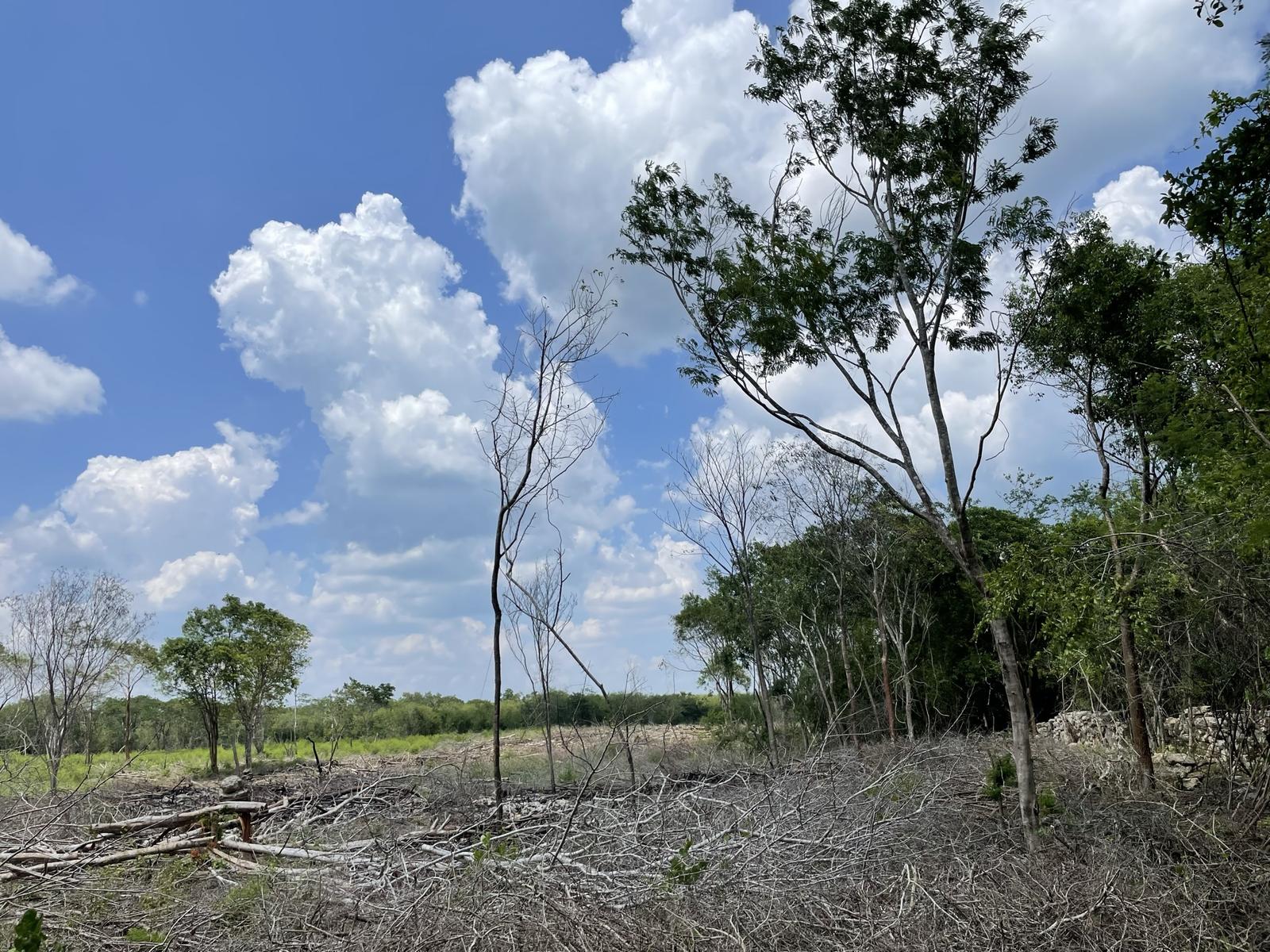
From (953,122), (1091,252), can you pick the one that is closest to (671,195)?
(953,122)

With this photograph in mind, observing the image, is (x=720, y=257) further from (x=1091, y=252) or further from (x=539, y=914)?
(x=539, y=914)

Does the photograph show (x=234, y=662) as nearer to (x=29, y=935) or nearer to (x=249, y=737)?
(x=249, y=737)

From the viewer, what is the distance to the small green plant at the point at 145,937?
198 inches

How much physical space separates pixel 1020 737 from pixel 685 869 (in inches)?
174

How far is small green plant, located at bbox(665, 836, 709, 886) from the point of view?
527 cm

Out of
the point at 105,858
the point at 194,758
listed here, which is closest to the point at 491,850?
the point at 105,858

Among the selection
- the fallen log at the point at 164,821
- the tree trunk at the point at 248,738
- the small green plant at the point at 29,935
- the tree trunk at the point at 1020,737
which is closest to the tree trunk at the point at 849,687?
the tree trunk at the point at 1020,737

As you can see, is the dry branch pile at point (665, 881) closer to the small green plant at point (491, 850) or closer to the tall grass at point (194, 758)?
the small green plant at point (491, 850)

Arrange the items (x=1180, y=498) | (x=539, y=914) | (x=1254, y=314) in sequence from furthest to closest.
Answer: (x=1180, y=498) → (x=1254, y=314) → (x=539, y=914)

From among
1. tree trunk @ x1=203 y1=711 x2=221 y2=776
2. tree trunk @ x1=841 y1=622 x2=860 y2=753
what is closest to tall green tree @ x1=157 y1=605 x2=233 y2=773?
tree trunk @ x1=203 y1=711 x2=221 y2=776

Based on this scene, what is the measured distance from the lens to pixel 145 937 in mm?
5066

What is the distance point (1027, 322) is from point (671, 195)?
480 cm

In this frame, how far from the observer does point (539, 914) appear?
4836 mm

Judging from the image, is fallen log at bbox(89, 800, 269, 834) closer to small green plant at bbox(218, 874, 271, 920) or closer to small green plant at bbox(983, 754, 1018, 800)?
small green plant at bbox(218, 874, 271, 920)
